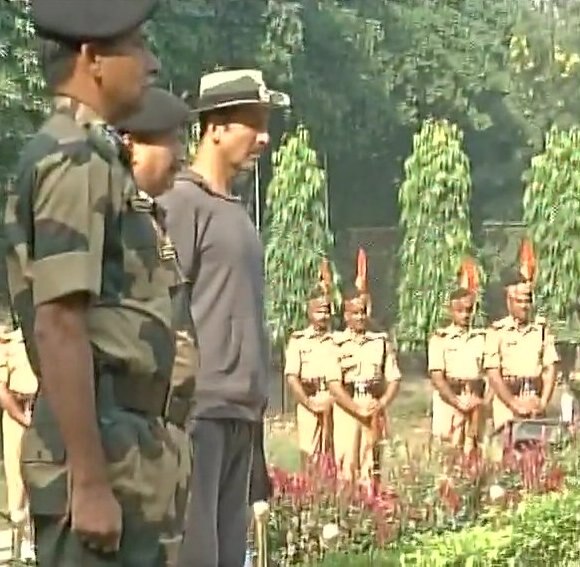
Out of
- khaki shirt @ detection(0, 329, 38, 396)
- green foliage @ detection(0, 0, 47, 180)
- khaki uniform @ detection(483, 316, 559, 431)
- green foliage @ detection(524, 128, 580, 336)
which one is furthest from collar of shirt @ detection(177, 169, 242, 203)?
green foliage @ detection(524, 128, 580, 336)

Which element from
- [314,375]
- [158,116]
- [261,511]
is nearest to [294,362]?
[314,375]

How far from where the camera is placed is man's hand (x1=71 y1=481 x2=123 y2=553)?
7.74 ft

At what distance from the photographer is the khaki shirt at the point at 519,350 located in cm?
961

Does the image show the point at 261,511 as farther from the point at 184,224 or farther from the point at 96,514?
the point at 96,514

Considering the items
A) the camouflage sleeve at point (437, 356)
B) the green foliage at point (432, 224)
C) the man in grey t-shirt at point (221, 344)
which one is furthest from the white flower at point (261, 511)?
the green foliage at point (432, 224)

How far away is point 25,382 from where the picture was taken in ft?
27.6

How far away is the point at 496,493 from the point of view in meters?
6.28

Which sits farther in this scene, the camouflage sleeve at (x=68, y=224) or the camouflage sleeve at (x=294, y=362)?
the camouflage sleeve at (x=294, y=362)

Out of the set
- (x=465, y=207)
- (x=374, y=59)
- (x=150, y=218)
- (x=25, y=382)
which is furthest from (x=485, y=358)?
(x=374, y=59)

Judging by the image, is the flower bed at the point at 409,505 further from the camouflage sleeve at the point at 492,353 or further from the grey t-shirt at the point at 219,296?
the camouflage sleeve at the point at 492,353

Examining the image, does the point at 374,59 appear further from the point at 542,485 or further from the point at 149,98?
the point at 149,98

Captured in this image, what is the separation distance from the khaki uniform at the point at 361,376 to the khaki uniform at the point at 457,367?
38 cm

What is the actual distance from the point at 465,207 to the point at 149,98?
620 inches

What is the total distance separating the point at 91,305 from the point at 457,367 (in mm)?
7758
